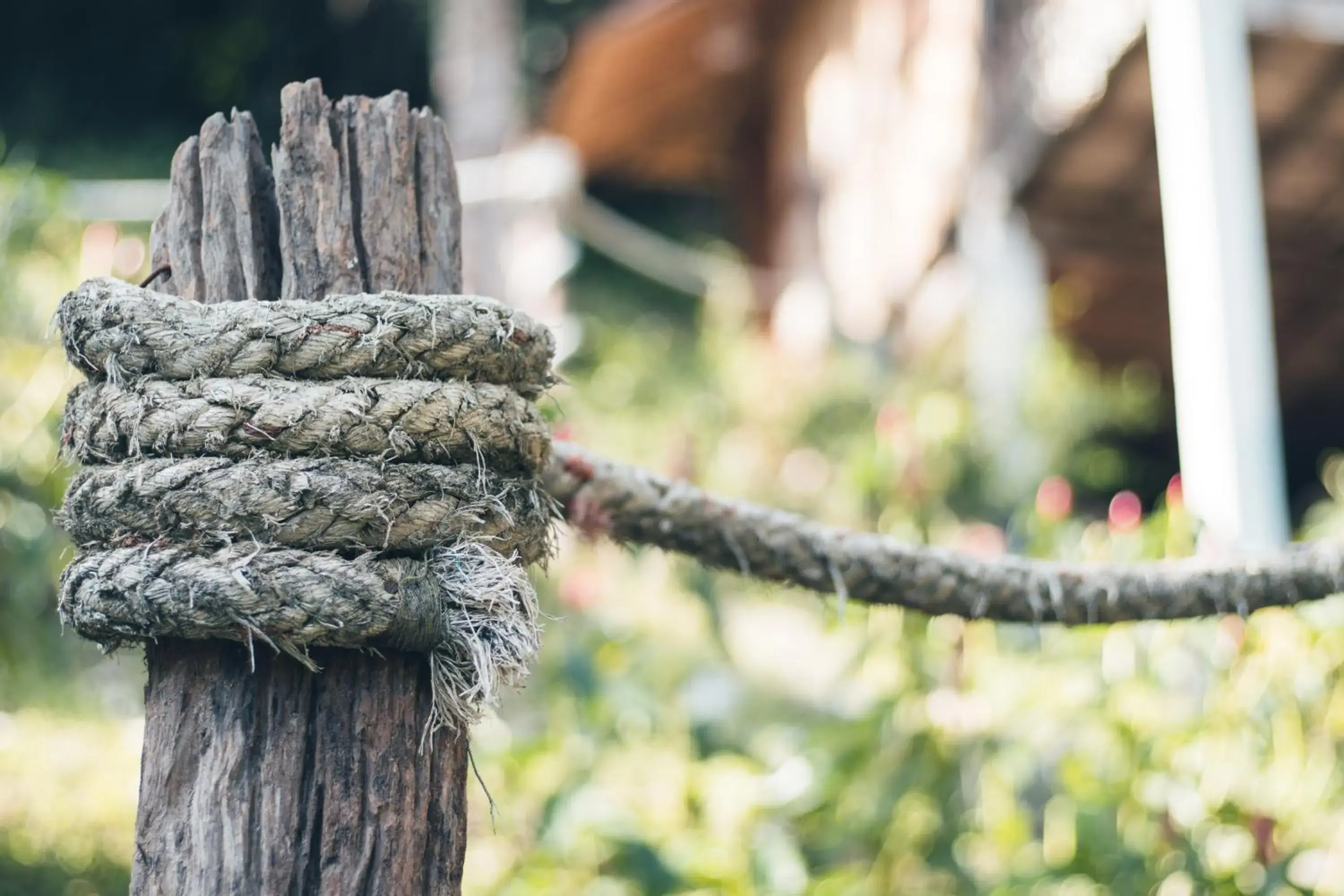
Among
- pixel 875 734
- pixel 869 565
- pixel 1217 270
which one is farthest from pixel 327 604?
pixel 1217 270

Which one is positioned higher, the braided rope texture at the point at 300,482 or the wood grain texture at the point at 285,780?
the braided rope texture at the point at 300,482

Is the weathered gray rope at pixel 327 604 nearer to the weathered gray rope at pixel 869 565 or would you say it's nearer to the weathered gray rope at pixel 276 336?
the weathered gray rope at pixel 276 336

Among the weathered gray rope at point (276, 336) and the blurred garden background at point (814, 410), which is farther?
the blurred garden background at point (814, 410)

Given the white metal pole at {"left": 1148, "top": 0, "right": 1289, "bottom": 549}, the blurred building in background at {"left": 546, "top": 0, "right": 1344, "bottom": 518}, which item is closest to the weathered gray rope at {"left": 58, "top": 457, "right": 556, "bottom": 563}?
the white metal pole at {"left": 1148, "top": 0, "right": 1289, "bottom": 549}

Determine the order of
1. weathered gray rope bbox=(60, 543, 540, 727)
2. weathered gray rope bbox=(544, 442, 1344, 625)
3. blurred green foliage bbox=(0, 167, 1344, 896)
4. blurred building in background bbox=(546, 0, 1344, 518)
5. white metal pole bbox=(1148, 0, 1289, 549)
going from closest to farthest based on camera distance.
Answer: weathered gray rope bbox=(60, 543, 540, 727)
weathered gray rope bbox=(544, 442, 1344, 625)
blurred green foliage bbox=(0, 167, 1344, 896)
white metal pole bbox=(1148, 0, 1289, 549)
blurred building in background bbox=(546, 0, 1344, 518)

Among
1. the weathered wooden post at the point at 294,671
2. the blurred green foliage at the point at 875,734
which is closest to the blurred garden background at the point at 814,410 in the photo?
the blurred green foliage at the point at 875,734

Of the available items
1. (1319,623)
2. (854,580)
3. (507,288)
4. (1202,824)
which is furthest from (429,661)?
(507,288)

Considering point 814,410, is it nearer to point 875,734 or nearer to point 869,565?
point 875,734

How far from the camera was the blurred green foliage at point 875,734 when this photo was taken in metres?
1.67

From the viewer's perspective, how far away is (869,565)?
1010mm

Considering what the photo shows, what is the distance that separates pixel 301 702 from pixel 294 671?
18mm

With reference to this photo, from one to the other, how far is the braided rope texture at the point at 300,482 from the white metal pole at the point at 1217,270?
204 centimetres

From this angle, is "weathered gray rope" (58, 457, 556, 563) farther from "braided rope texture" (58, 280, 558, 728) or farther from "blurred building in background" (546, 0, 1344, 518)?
"blurred building in background" (546, 0, 1344, 518)

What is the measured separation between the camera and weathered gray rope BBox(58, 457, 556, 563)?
0.69 metres
